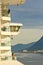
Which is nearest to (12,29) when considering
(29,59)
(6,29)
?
(6,29)

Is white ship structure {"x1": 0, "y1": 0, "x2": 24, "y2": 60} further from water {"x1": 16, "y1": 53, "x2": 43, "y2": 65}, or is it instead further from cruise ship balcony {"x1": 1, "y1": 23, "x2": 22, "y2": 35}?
water {"x1": 16, "y1": 53, "x2": 43, "y2": 65}

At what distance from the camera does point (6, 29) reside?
3729 millimetres

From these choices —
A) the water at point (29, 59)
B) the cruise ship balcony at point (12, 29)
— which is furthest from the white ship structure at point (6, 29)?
the water at point (29, 59)

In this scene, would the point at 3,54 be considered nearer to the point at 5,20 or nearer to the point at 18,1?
the point at 5,20

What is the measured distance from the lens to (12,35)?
378 cm

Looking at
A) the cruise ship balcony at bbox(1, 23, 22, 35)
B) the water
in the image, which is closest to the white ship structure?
the cruise ship balcony at bbox(1, 23, 22, 35)

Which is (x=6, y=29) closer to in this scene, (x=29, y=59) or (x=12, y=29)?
(x=12, y=29)

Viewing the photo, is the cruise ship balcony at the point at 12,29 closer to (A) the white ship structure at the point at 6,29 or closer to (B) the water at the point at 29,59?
(A) the white ship structure at the point at 6,29

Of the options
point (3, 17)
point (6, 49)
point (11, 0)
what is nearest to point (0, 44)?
point (6, 49)

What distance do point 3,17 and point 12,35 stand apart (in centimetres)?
27

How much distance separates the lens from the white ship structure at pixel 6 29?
3645 mm

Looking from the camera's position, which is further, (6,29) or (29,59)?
(29,59)

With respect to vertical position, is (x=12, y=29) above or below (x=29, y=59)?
above

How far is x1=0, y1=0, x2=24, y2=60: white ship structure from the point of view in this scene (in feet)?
12.0
